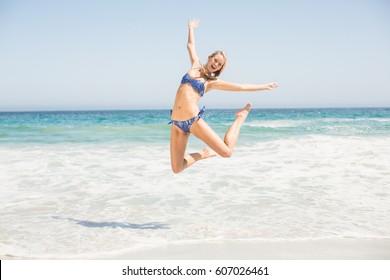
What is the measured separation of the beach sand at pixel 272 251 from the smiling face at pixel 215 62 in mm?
1974

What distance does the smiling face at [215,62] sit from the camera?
492 cm

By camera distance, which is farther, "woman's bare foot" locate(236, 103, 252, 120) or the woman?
"woman's bare foot" locate(236, 103, 252, 120)

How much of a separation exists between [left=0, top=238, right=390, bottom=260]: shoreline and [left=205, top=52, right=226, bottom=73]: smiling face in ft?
6.46

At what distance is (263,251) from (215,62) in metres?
2.15

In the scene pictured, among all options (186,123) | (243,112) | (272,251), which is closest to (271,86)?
(243,112)

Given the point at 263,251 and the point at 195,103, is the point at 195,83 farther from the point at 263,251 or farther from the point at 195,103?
the point at 263,251

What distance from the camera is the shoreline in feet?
14.5

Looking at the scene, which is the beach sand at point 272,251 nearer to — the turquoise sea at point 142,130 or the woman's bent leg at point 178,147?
the woman's bent leg at point 178,147

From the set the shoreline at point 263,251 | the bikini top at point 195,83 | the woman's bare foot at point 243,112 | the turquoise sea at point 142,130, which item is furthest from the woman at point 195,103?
the turquoise sea at point 142,130

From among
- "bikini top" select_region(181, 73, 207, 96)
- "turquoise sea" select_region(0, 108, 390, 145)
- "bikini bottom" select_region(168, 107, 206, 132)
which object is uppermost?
"bikini top" select_region(181, 73, 207, 96)

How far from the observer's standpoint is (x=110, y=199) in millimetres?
7000

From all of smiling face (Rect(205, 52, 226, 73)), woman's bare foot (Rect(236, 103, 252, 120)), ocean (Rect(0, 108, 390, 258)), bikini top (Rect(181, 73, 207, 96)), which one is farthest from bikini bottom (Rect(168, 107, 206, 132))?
ocean (Rect(0, 108, 390, 258))

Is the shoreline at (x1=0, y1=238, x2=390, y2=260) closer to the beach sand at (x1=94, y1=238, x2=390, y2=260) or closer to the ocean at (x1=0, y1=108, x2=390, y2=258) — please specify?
the beach sand at (x1=94, y1=238, x2=390, y2=260)

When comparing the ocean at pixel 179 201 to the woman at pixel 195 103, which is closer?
the woman at pixel 195 103
